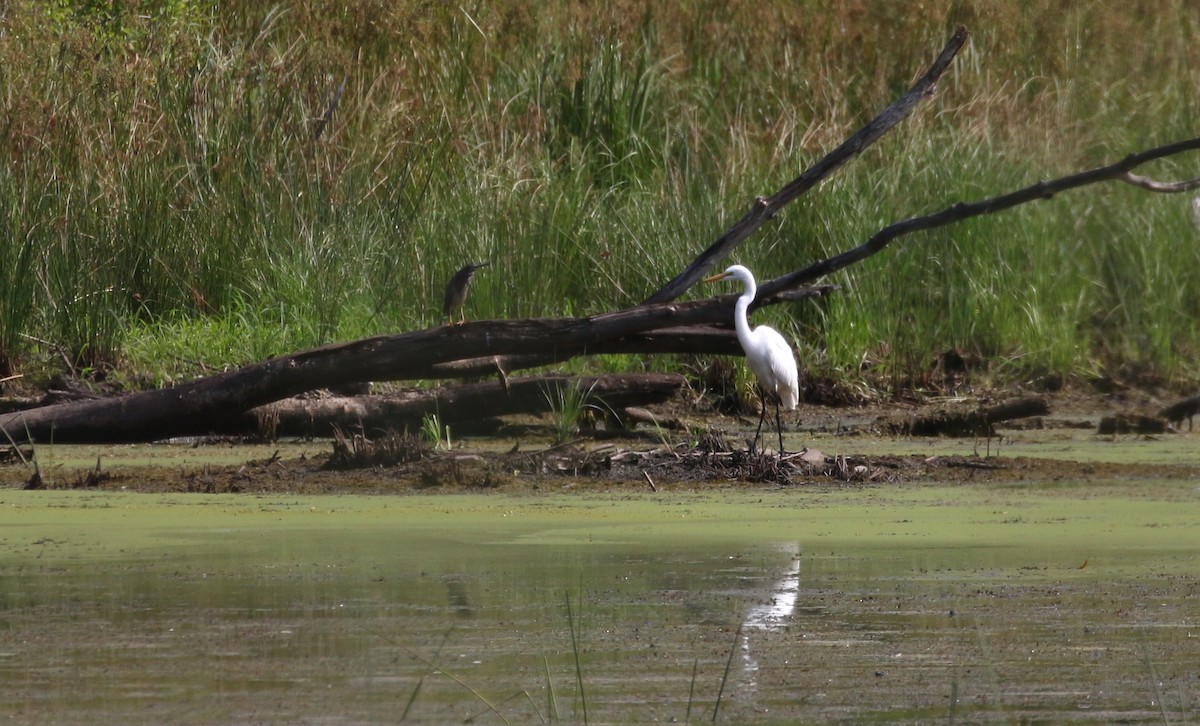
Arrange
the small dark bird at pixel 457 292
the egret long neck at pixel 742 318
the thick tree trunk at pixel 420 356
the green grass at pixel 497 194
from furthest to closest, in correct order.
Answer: the green grass at pixel 497 194 < the small dark bird at pixel 457 292 < the egret long neck at pixel 742 318 < the thick tree trunk at pixel 420 356

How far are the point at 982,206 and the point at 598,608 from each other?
3258 mm

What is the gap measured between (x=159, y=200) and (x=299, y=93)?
4.12 ft

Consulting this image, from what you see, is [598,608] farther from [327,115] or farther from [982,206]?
[327,115]

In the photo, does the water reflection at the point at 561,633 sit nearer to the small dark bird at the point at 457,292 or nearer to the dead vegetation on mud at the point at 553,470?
the dead vegetation on mud at the point at 553,470

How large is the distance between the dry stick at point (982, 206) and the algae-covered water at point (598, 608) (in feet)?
3.97

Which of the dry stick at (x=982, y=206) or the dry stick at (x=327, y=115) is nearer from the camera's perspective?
the dry stick at (x=982, y=206)

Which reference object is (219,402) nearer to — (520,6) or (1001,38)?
(520,6)

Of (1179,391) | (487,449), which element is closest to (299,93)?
(487,449)

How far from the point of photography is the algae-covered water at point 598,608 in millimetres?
3125

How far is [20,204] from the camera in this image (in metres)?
8.37

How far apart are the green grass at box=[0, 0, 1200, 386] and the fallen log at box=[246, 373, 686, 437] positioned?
3.36 feet

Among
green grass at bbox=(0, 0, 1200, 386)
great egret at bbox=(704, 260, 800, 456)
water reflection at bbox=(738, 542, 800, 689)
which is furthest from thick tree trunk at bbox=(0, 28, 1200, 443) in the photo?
water reflection at bbox=(738, 542, 800, 689)

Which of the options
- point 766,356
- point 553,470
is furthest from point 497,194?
point 553,470

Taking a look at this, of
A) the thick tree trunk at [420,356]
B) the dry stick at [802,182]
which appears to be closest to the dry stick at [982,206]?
the thick tree trunk at [420,356]
